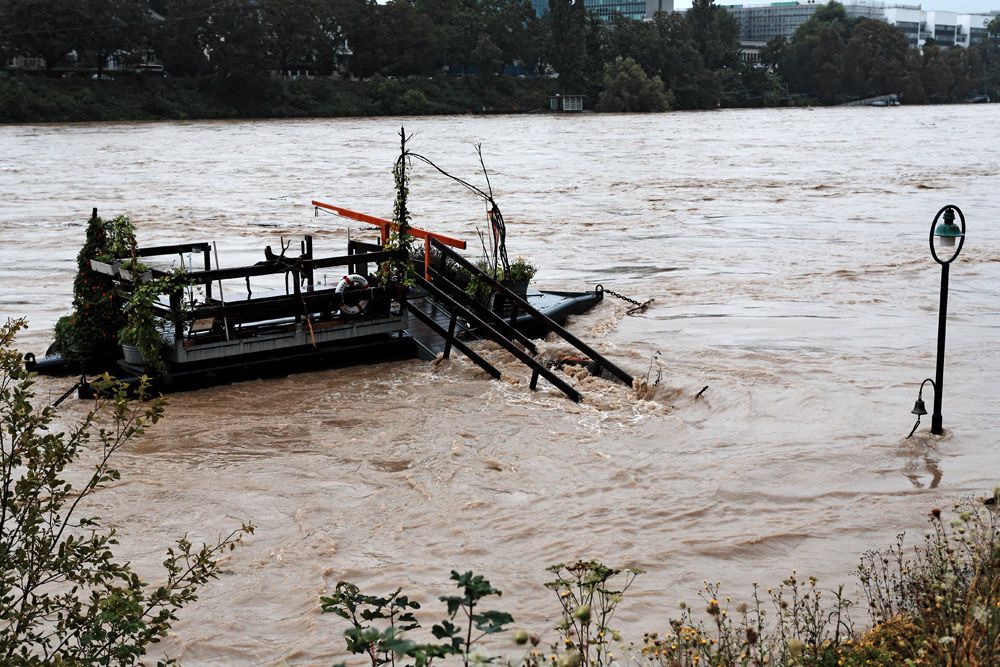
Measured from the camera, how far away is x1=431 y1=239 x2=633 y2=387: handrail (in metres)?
14.7

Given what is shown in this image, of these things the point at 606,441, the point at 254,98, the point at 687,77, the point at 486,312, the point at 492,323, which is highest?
the point at 687,77

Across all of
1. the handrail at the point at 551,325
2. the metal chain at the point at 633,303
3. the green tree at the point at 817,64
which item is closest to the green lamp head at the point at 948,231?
the handrail at the point at 551,325

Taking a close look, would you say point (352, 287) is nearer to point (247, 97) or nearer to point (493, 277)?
point (493, 277)

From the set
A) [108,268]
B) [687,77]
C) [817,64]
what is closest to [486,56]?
[687,77]

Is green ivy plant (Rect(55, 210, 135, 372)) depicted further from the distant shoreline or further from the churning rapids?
the distant shoreline

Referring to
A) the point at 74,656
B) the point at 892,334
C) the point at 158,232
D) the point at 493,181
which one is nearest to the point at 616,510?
the point at 74,656

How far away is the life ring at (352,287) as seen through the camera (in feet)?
48.7

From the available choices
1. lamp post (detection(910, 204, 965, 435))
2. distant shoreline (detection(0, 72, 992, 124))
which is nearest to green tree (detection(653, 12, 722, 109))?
distant shoreline (detection(0, 72, 992, 124))

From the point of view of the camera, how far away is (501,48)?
414 feet

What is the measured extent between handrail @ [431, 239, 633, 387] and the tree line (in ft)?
274

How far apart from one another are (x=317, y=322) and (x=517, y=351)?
292 cm

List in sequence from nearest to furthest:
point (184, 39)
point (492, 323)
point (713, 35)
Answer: point (492, 323)
point (184, 39)
point (713, 35)

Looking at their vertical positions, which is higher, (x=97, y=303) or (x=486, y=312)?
Answer: (x=97, y=303)

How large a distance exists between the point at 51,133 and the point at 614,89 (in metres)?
61.5
